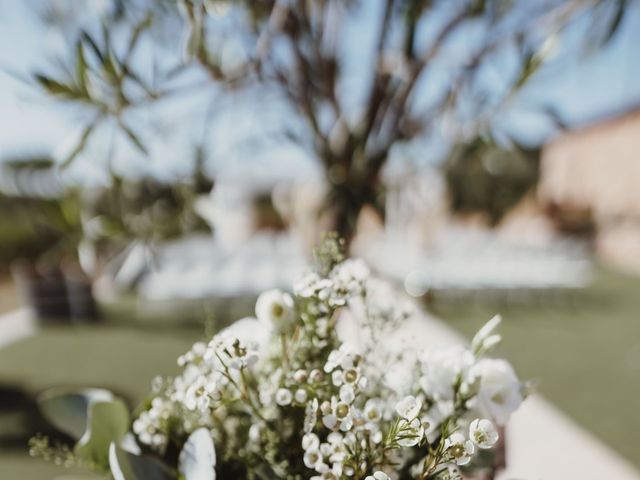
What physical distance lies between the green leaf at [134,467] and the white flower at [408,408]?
43 cm

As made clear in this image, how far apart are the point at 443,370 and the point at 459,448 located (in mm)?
166

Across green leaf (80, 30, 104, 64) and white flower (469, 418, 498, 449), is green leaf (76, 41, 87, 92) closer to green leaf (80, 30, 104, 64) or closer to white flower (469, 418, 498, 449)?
green leaf (80, 30, 104, 64)

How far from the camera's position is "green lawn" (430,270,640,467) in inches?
148

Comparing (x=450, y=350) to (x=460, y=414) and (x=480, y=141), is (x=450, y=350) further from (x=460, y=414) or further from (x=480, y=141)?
(x=480, y=141)

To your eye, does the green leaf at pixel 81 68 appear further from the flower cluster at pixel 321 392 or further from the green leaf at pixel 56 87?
the flower cluster at pixel 321 392

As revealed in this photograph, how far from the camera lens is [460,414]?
834 mm

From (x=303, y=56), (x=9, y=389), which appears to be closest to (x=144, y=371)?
(x=9, y=389)

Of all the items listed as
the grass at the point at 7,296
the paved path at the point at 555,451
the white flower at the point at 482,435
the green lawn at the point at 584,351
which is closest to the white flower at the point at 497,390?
the white flower at the point at 482,435

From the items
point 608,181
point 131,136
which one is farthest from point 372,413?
point 608,181

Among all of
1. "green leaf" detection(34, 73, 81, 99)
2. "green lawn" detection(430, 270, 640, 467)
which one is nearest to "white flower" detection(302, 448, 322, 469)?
"green leaf" detection(34, 73, 81, 99)

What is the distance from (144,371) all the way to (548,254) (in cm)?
689

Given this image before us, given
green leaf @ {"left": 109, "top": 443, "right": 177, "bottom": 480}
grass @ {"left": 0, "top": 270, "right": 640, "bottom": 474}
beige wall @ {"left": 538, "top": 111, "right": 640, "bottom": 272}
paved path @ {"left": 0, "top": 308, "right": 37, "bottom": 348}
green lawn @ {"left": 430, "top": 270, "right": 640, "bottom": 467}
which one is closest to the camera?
green leaf @ {"left": 109, "top": 443, "right": 177, "bottom": 480}

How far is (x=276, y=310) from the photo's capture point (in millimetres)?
836

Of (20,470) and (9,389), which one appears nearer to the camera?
(20,470)
